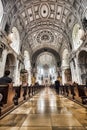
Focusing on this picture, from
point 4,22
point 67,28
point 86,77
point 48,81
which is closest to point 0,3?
point 4,22

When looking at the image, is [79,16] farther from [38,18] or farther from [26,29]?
[26,29]

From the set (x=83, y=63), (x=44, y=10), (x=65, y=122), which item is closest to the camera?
(x=65, y=122)

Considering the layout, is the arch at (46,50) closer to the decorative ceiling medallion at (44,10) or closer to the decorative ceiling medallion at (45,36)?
the decorative ceiling medallion at (45,36)

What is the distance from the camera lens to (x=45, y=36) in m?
18.3

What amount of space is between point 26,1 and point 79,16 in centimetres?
632

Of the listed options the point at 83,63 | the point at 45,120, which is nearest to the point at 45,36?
the point at 83,63

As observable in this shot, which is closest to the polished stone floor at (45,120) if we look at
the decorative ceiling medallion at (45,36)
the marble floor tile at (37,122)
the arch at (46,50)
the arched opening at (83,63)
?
the marble floor tile at (37,122)

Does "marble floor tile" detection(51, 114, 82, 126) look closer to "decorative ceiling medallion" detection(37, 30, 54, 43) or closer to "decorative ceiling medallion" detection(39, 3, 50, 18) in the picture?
"decorative ceiling medallion" detection(39, 3, 50, 18)

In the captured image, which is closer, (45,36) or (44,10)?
(44,10)

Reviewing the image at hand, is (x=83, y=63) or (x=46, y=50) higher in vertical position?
(x=46, y=50)

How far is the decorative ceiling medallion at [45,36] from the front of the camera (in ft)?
56.2

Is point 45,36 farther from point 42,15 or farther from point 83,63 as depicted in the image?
point 83,63

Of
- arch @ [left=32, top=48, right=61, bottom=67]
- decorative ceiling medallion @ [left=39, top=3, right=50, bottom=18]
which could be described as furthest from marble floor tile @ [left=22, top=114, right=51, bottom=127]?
arch @ [left=32, top=48, right=61, bottom=67]

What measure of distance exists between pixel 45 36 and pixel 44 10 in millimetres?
5996
